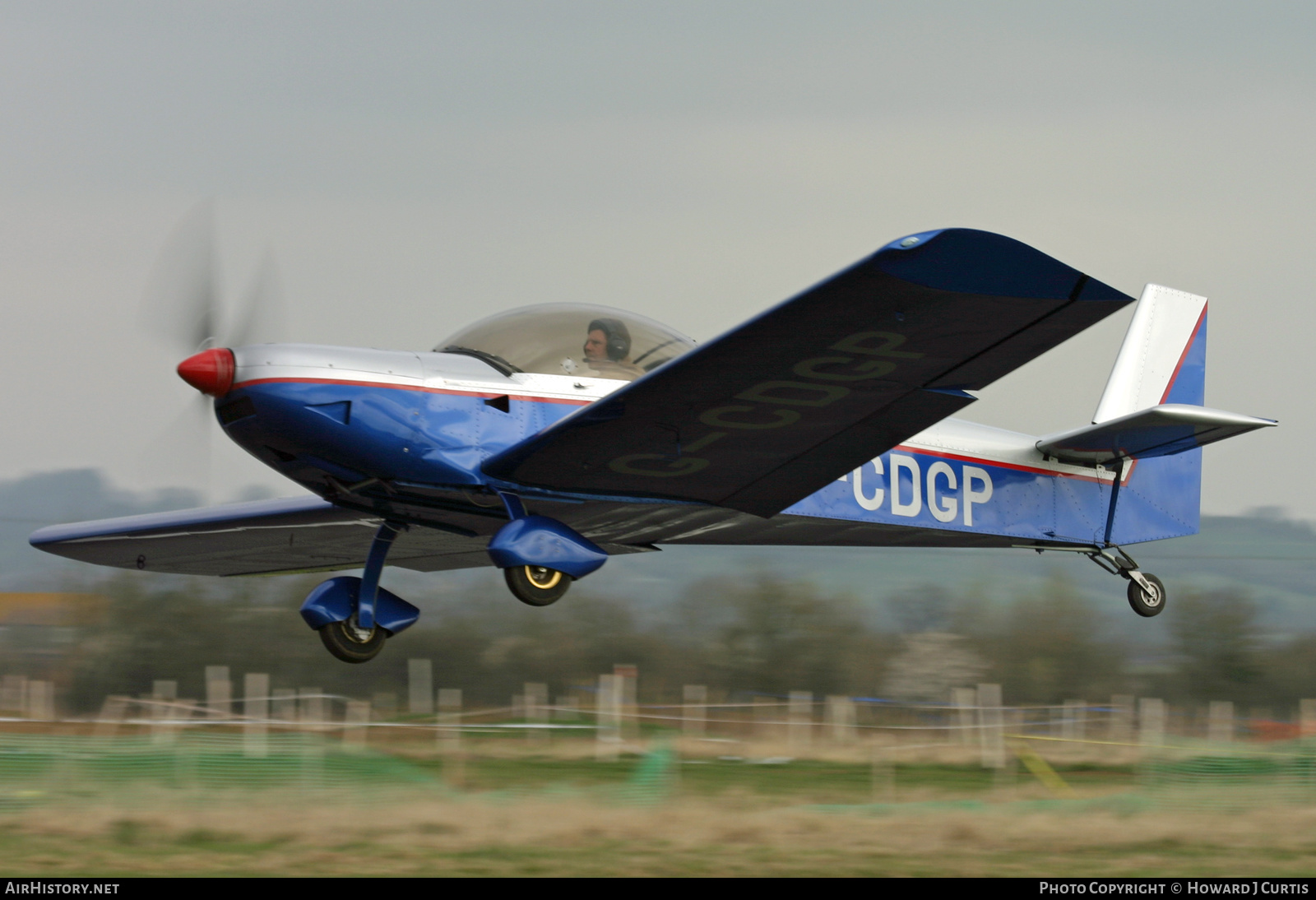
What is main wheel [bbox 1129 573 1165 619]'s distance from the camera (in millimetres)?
10398

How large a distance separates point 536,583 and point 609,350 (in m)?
1.56

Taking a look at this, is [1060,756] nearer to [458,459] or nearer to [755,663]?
[755,663]

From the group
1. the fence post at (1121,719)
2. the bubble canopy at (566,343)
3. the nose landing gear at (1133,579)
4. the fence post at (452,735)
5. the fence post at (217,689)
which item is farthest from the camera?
the fence post at (1121,719)

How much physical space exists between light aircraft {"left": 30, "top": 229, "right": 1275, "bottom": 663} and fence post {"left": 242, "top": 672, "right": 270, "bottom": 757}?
102 inches

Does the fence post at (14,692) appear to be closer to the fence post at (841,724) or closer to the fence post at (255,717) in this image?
the fence post at (255,717)

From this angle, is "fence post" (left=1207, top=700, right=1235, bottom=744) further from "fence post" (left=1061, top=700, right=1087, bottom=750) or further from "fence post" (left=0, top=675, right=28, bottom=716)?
"fence post" (left=0, top=675, right=28, bottom=716)

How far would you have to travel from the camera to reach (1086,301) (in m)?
5.54

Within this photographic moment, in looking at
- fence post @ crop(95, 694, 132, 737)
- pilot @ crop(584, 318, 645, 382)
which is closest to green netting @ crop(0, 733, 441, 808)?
→ pilot @ crop(584, 318, 645, 382)

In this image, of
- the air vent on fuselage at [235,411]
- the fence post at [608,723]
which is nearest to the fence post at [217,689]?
the fence post at [608,723]

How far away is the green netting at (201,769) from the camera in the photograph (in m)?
11.7

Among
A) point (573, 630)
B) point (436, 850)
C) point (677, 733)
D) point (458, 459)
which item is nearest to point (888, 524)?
point (458, 459)

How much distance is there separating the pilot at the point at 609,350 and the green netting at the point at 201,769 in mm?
6123

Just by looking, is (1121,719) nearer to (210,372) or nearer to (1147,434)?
(1147,434)

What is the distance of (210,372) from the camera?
6.95m
